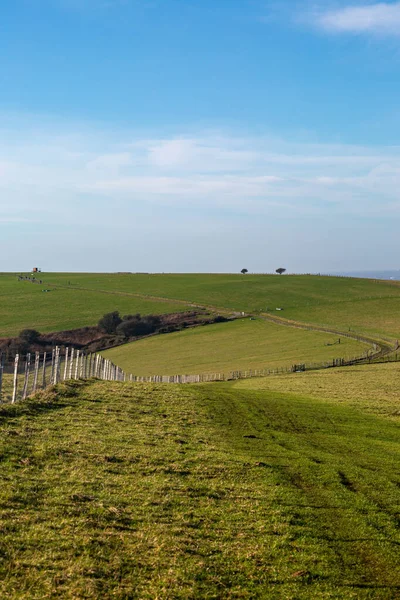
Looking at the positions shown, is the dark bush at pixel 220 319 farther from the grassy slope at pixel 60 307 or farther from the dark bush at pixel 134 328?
the grassy slope at pixel 60 307

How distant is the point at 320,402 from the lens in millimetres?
36594

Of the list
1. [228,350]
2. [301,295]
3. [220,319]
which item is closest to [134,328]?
[220,319]

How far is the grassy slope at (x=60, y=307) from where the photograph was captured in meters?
106

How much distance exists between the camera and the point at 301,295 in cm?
13962

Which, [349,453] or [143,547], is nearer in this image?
[143,547]

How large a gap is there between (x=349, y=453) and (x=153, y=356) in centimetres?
6206

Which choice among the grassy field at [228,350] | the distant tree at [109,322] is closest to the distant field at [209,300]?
the distant tree at [109,322]

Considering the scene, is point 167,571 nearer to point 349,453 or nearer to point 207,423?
point 349,453

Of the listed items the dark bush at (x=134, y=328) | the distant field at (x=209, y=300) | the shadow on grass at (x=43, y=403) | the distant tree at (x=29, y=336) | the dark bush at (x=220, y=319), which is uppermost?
the distant field at (x=209, y=300)

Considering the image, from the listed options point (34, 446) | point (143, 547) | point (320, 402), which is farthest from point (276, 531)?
point (320, 402)

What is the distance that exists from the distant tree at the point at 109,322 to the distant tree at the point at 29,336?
1252 centimetres

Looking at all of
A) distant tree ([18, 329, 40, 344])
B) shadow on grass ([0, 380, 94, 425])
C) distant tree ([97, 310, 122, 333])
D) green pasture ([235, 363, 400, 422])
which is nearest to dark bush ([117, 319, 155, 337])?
distant tree ([97, 310, 122, 333])

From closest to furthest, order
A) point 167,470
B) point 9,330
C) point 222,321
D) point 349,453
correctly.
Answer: point 167,470
point 349,453
point 9,330
point 222,321

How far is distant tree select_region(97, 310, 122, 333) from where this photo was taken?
104 metres
